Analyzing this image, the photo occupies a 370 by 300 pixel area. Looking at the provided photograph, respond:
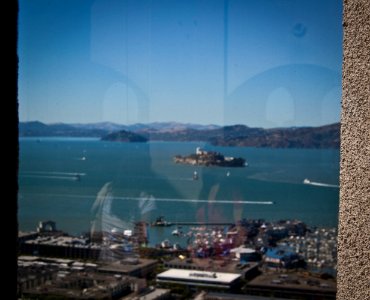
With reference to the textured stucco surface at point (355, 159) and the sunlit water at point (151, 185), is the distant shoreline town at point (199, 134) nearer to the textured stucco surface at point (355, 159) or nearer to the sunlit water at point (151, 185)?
the sunlit water at point (151, 185)

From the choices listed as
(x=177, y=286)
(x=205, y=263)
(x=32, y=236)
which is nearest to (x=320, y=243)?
(x=205, y=263)

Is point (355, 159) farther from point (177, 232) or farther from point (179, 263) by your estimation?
point (179, 263)

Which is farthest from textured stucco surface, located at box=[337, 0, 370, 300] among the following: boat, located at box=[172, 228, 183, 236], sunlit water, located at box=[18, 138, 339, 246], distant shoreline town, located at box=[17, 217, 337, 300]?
boat, located at box=[172, 228, 183, 236]

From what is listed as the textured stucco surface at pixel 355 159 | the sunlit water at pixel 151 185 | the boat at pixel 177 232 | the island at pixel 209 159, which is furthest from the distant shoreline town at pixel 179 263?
the textured stucco surface at pixel 355 159

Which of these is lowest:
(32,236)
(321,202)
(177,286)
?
(177,286)

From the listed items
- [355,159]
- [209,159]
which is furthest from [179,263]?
[355,159]
